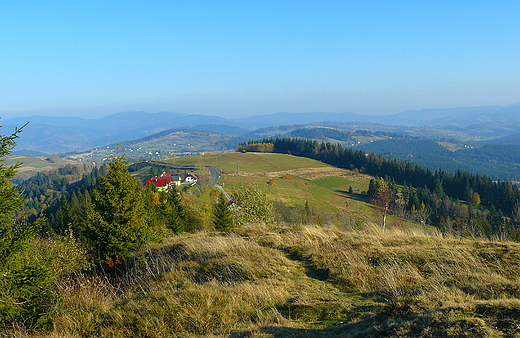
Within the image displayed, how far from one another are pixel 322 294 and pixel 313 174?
12177 cm

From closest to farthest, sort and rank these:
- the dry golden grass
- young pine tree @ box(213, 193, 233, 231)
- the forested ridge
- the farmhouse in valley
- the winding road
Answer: the dry golden grass < young pine tree @ box(213, 193, 233, 231) < the forested ridge < the winding road < the farmhouse in valley

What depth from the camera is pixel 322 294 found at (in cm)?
730

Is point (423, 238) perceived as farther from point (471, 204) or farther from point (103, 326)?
point (471, 204)

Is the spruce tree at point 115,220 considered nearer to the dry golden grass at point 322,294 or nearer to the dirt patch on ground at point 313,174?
the dry golden grass at point 322,294

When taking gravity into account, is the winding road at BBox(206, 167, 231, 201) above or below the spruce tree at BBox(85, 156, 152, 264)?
below

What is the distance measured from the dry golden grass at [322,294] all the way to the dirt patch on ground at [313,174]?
347 ft

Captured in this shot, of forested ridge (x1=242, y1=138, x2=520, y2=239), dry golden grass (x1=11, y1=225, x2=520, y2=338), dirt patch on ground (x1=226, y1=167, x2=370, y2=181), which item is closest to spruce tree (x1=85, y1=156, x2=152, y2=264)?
dry golden grass (x1=11, y1=225, x2=520, y2=338)

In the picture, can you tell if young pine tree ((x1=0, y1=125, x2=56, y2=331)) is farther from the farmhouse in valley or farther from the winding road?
the farmhouse in valley

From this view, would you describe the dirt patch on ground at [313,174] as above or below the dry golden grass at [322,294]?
below

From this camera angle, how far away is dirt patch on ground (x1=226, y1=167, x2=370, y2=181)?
391 feet

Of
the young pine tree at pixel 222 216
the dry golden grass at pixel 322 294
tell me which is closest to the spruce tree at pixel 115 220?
the dry golden grass at pixel 322 294

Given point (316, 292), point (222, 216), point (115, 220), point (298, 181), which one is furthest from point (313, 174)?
point (316, 292)

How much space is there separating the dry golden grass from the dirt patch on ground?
105896 mm

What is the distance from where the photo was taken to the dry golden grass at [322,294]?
16.2 ft
